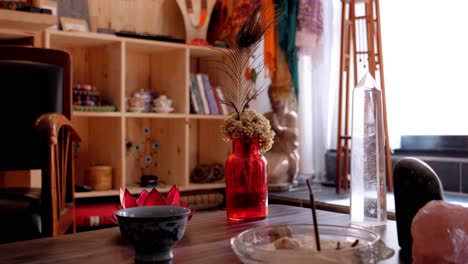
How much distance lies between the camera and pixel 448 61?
252 centimetres

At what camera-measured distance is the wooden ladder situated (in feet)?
8.31

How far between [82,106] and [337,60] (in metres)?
1.53

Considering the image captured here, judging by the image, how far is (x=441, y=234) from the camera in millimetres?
741

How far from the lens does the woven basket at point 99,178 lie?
2.47 meters

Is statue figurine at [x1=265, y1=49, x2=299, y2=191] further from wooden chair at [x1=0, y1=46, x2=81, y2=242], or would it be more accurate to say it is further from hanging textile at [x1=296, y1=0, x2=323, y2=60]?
wooden chair at [x1=0, y1=46, x2=81, y2=242]

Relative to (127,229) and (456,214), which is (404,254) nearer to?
(456,214)

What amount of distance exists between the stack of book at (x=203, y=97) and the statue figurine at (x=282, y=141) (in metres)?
0.30

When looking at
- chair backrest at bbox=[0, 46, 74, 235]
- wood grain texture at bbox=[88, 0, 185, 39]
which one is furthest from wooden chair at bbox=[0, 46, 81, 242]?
wood grain texture at bbox=[88, 0, 185, 39]

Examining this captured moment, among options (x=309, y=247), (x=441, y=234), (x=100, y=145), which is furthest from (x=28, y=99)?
(x=441, y=234)

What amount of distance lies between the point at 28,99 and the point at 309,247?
1.40 m

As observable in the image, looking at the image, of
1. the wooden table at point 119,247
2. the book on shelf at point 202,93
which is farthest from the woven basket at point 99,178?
the wooden table at point 119,247

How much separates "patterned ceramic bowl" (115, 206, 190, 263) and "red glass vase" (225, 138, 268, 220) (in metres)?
0.40

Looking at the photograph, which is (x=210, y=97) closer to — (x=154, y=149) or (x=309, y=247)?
(x=154, y=149)

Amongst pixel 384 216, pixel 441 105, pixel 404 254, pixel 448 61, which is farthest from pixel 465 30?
pixel 404 254
